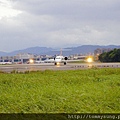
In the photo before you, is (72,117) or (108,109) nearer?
(72,117)

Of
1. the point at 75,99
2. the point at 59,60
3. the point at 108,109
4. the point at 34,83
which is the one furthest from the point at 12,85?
the point at 59,60

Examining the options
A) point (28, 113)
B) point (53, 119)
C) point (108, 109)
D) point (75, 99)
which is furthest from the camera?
point (75, 99)

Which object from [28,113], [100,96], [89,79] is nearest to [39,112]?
[28,113]

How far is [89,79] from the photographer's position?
16.2 meters

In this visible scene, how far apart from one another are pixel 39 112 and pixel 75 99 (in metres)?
1.79

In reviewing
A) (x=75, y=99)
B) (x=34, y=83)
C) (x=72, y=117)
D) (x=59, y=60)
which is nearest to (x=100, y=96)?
(x=75, y=99)

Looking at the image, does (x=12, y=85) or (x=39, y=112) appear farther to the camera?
(x=12, y=85)

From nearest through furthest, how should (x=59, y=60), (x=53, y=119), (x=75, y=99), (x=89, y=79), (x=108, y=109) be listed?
(x=53, y=119), (x=108, y=109), (x=75, y=99), (x=89, y=79), (x=59, y=60)

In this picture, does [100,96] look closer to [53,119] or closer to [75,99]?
[75,99]

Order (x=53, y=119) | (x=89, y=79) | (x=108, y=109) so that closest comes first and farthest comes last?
1. (x=53, y=119)
2. (x=108, y=109)
3. (x=89, y=79)

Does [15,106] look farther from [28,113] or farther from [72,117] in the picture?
[72,117]

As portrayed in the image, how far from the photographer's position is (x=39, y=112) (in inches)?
369

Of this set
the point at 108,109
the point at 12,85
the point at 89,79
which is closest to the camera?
the point at 108,109

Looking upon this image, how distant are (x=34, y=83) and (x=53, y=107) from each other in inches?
186
